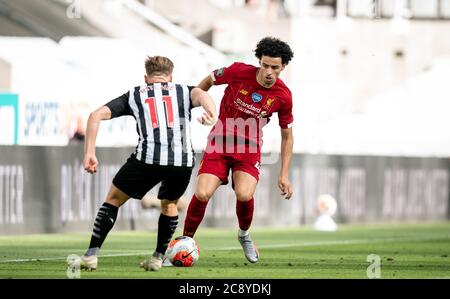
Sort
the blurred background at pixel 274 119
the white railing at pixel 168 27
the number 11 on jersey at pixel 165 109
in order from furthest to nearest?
the white railing at pixel 168 27, the blurred background at pixel 274 119, the number 11 on jersey at pixel 165 109

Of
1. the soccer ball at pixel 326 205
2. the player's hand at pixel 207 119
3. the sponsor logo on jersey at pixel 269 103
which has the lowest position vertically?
the soccer ball at pixel 326 205

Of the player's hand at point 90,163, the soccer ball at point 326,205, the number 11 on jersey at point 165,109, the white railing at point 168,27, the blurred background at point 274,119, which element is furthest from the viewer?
the white railing at point 168,27

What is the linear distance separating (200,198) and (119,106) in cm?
133

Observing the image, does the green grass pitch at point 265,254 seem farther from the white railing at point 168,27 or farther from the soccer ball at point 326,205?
the white railing at point 168,27

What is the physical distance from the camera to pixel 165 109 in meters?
12.0

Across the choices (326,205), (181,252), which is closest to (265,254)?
(181,252)

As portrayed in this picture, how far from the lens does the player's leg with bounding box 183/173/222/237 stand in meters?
12.8

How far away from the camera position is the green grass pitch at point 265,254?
40.6ft

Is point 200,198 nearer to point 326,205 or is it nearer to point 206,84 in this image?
point 206,84

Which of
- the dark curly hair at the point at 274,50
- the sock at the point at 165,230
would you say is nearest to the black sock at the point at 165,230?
the sock at the point at 165,230

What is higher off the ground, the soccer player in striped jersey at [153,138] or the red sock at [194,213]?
the soccer player in striped jersey at [153,138]

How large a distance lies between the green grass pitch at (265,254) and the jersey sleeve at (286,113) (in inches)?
52.3

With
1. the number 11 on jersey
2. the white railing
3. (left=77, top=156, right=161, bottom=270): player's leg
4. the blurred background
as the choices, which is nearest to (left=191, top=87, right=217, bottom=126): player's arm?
the number 11 on jersey

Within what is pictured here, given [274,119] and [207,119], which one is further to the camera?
[274,119]
